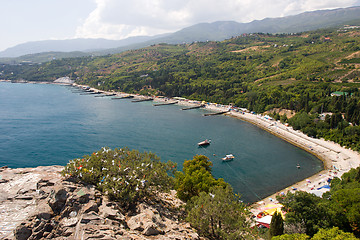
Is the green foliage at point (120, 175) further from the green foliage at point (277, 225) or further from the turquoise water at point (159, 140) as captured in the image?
the turquoise water at point (159, 140)

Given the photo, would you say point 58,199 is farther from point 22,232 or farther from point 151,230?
point 151,230

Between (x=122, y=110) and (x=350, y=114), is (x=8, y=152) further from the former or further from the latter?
(x=350, y=114)

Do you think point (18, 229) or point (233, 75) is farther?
point (233, 75)

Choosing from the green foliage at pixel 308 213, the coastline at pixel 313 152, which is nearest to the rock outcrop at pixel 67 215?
A: the green foliage at pixel 308 213

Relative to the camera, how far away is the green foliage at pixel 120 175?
1575 centimetres

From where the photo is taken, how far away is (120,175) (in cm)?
1712

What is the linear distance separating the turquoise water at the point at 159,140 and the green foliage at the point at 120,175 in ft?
63.6

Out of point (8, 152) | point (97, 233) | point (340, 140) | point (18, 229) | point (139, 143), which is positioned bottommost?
point (340, 140)

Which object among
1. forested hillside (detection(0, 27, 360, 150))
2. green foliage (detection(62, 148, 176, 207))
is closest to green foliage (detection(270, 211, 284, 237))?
green foliage (detection(62, 148, 176, 207))

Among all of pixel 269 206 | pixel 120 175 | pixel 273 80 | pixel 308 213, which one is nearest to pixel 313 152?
pixel 269 206

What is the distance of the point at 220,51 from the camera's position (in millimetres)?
170375

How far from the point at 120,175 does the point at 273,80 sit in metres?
93.3

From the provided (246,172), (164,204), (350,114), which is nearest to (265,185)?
(246,172)

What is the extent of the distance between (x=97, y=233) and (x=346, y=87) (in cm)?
8794
